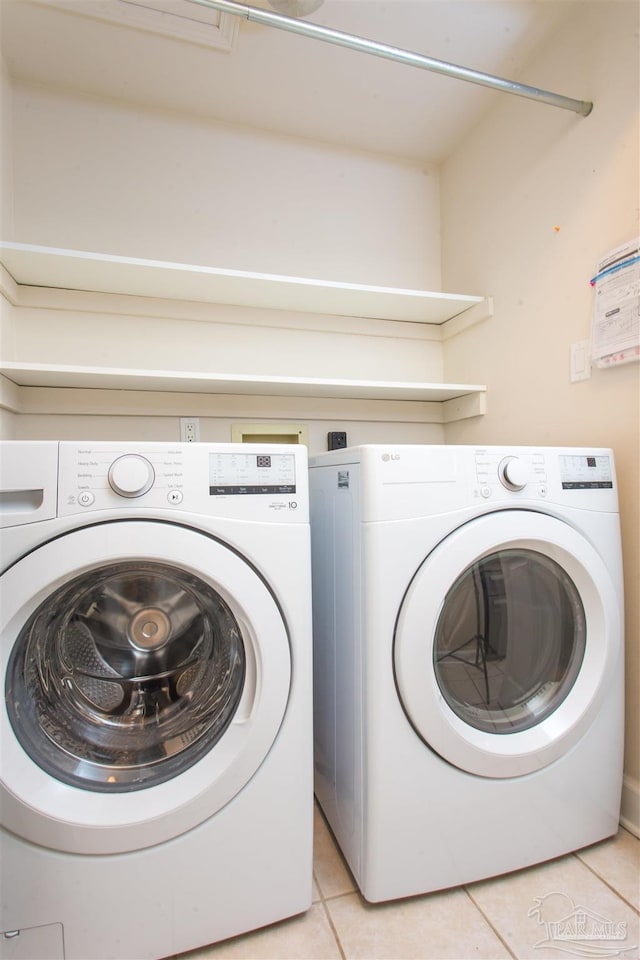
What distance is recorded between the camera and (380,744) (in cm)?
95

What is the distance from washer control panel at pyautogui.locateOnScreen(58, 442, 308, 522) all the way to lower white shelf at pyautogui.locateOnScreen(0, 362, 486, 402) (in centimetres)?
61

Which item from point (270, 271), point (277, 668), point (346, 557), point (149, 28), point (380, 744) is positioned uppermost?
point (149, 28)

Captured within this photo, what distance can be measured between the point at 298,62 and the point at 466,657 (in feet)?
5.82

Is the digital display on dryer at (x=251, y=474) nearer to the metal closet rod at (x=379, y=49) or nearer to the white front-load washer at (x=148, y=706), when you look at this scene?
the white front-load washer at (x=148, y=706)

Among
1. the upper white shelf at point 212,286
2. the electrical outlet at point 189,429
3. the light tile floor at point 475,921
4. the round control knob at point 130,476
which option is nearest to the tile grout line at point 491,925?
the light tile floor at point 475,921

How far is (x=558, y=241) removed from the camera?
140 cm

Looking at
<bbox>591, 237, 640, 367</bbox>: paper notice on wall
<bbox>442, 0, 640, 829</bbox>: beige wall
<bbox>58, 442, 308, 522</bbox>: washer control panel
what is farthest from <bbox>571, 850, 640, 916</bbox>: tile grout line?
<bbox>591, 237, 640, 367</bbox>: paper notice on wall

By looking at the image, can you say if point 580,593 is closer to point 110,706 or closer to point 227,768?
point 227,768

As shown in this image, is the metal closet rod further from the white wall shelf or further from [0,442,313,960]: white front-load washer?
[0,442,313,960]: white front-load washer

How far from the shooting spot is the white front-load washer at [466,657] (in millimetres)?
955

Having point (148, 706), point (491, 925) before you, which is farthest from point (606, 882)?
point (148, 706)

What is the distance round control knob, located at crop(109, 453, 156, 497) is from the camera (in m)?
0.82

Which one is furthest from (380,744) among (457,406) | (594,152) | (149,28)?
(149,28)

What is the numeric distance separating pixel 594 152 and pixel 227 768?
173cm
